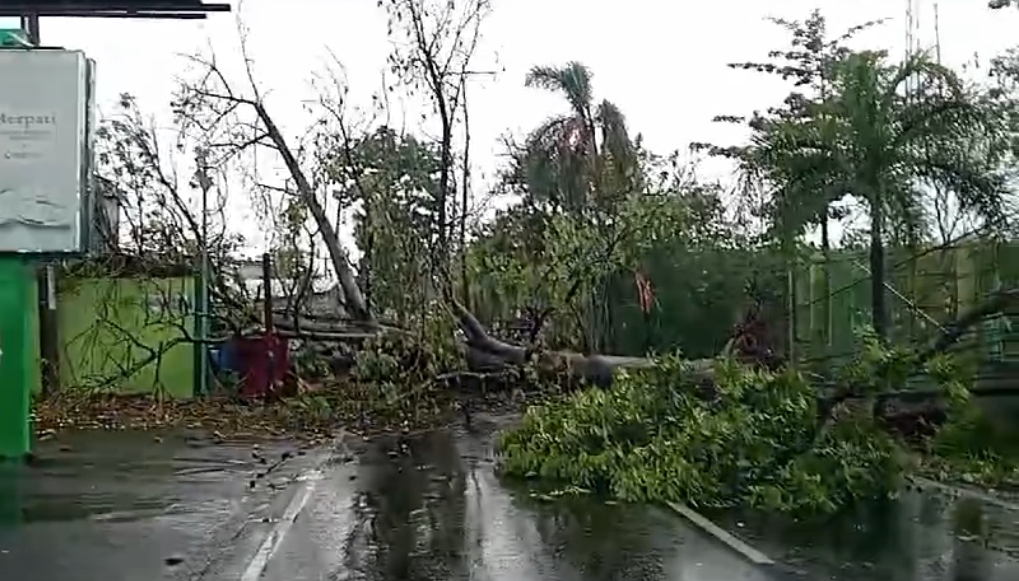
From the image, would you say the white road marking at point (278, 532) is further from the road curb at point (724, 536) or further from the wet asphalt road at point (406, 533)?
the road curb at point (724, 536)

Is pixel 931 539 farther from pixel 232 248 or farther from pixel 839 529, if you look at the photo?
pixel 232 248

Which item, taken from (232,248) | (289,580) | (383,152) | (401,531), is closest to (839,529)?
(401,531)

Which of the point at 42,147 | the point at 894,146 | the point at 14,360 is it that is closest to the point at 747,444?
the point at 894,146

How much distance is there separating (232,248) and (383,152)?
548 cm

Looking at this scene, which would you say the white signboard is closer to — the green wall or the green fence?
the green wall

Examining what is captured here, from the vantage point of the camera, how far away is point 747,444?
1397 centimetres

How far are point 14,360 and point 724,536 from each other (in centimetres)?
998

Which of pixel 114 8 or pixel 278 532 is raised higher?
pixel 114 8

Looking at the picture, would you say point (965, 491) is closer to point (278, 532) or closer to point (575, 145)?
point (278, 532)

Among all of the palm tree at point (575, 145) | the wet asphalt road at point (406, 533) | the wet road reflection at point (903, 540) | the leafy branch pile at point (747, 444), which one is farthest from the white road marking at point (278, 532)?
the palm tree at point (575, 145)

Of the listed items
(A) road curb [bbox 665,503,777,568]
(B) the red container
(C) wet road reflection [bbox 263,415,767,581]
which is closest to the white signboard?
(C) wet road reflection [bbox 263,415,767,581]

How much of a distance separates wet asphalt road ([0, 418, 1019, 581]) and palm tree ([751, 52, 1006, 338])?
548 centimetres

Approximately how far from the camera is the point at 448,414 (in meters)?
22.5

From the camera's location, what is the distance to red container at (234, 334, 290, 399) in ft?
78.9
